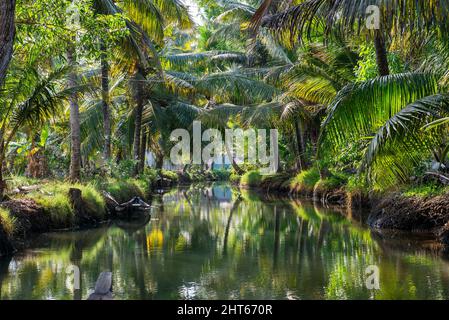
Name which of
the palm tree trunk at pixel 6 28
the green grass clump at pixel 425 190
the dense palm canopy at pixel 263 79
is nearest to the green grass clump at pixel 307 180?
the dense palm canopy at pixel 263 79

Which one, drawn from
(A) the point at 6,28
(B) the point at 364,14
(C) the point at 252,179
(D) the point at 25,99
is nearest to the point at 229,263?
(B) the point at 364,14

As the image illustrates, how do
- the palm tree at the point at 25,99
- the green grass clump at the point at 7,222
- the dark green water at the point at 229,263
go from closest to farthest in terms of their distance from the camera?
the dark green water at the point at 229,263, the green grass clump at the point at 7,222, the palm tree at the point at 25,99

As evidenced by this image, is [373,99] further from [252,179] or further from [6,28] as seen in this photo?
[252,179]

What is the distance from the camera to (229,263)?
27.5 feet

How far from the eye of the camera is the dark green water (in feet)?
21.1

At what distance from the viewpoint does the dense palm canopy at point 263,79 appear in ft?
27.5

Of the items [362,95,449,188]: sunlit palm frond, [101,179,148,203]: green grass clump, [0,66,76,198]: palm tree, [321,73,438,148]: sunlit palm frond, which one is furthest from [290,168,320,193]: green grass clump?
[321,73,438,148]: sunlit palm frond

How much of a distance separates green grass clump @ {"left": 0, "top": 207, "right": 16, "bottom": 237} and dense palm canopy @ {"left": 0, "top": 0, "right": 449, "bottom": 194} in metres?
1.73

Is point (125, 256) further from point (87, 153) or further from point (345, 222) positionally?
point (87, 153)

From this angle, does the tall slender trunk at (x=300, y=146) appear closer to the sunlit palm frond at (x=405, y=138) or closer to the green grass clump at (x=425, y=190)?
the green grass clump at (x=425, y=190)

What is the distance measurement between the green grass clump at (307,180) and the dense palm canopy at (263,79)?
963 mm

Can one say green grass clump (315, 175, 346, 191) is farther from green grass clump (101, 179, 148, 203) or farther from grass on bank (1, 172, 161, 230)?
grass on bank (1, 172, 161, 230)

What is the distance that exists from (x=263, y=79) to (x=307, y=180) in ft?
16.6
